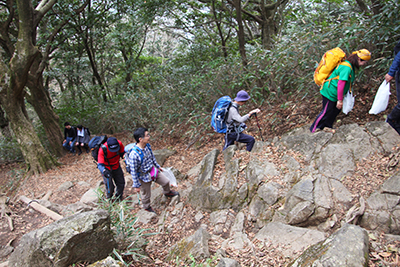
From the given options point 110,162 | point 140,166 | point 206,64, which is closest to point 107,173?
point 110,162

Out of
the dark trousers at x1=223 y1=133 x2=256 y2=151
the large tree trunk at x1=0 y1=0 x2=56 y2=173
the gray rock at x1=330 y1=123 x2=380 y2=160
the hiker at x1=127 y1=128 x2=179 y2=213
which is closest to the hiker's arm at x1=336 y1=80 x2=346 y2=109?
the gray rock at x1=330 y1=123 x2=380 y2=160

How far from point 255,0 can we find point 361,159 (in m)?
8.04

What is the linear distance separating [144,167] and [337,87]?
3744mm

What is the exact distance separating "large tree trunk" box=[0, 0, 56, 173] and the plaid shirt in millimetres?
5748

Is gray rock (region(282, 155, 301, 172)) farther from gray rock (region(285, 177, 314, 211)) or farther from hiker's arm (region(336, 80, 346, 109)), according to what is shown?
hiker's arm (region(336, 80, 346, 109))

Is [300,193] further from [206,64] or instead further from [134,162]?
[206,64]

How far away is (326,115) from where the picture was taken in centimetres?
433

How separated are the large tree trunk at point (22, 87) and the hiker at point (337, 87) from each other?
27.3 ft

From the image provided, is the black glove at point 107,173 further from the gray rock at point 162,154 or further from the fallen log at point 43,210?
the gray rock at point 162,154

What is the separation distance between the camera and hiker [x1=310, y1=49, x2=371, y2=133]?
382cm

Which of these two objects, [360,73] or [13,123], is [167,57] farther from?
[360,73]

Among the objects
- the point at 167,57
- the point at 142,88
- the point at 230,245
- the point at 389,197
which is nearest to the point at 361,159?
the point at 389,197

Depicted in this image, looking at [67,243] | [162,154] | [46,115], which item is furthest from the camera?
[46,115]

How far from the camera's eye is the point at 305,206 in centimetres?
332
